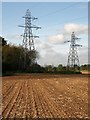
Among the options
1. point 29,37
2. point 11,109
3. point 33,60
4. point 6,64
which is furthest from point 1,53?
point 11,109

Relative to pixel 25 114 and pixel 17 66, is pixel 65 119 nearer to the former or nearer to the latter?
pixel 25 114

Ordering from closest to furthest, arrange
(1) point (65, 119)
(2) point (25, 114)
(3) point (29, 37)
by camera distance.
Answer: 1. (1) point (65, 119)
2. (2) point (25, 114)
3. (3) point (29, 37)

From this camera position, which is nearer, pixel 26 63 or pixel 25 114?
pixel 25 114

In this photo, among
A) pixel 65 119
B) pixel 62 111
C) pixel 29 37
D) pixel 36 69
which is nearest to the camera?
pixel 65 119

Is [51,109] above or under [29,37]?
under

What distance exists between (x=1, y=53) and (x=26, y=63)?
9.64 meters

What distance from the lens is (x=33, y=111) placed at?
532 inches

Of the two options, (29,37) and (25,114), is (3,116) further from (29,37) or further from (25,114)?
(29,37)

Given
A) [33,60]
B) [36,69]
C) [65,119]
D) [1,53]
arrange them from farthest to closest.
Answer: [33,60] < [36,69] < [1,53] < [65,119]

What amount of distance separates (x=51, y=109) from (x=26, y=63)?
228 ft

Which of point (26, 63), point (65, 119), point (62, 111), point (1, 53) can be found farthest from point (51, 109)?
point (26, 63)

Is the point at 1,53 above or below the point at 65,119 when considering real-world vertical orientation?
above

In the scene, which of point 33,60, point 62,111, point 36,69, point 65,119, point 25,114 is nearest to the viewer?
point 65,119

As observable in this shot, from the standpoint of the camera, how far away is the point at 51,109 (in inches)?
563
